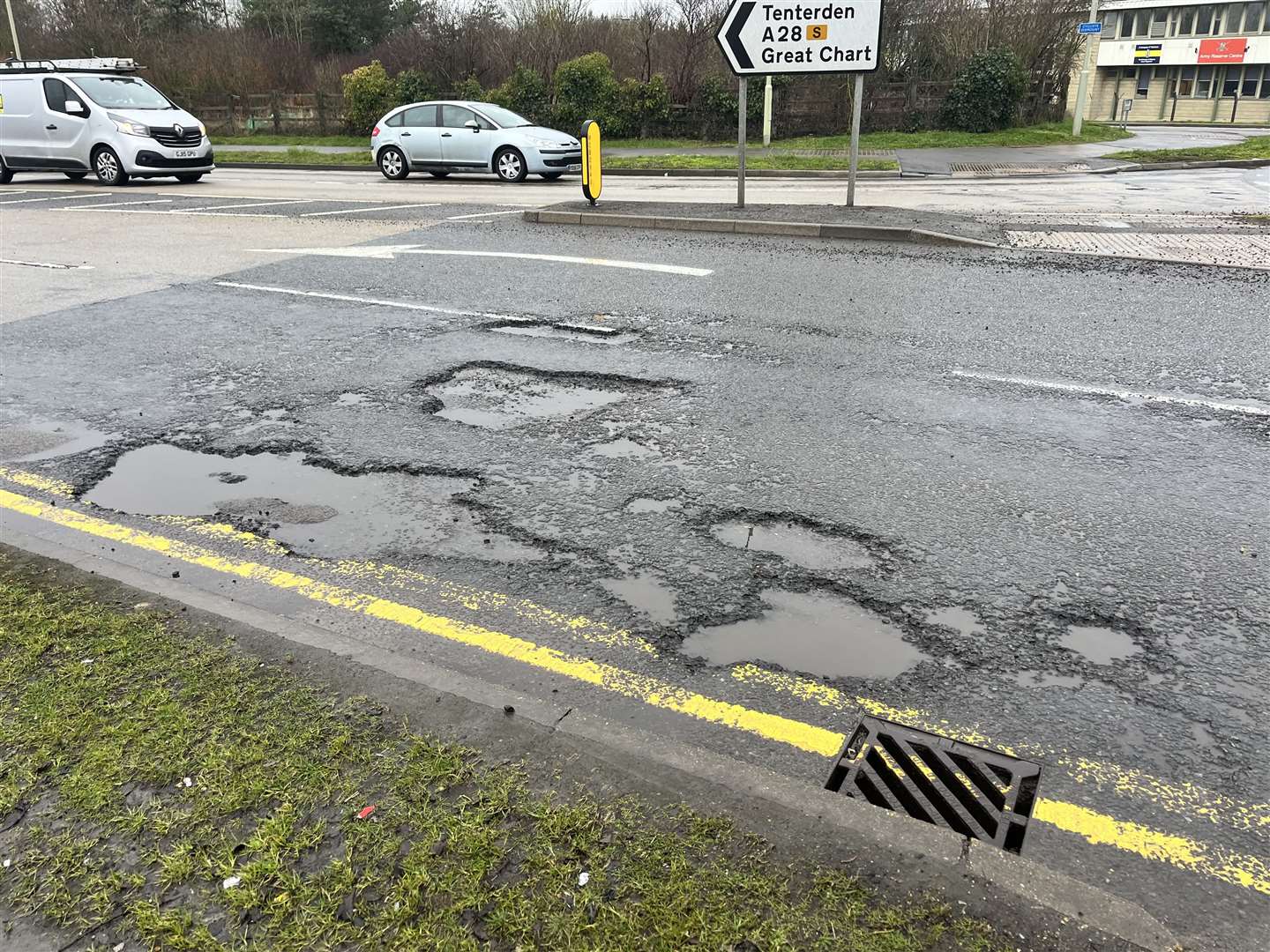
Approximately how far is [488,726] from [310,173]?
2414 centimetres

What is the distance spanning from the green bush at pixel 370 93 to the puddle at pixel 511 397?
28790 mm

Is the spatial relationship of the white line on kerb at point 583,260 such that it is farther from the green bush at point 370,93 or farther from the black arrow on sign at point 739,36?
the green bush at point 370,93

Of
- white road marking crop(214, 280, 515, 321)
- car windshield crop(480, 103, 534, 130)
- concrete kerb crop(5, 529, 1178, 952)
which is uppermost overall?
car windshield crop(480, 103, 534, 130)

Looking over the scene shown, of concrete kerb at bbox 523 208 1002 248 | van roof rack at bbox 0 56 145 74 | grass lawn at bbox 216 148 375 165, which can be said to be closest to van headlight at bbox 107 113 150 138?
van roof rack at bbox 0 56 145 74

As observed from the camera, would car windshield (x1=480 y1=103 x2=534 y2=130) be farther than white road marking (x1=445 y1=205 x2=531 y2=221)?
Yes

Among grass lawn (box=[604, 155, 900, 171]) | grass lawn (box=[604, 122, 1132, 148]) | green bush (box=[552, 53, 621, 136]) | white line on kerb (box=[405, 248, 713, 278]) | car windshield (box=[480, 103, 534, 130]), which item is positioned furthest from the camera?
green bush (box=[552, 53, 621, 136])

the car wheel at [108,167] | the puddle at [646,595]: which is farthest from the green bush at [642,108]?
the puddle at [646,595]

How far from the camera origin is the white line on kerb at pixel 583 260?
387 inches

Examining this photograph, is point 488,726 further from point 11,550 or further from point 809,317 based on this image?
point 809,317

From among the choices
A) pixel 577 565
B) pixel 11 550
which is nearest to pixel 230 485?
pixel 11 550

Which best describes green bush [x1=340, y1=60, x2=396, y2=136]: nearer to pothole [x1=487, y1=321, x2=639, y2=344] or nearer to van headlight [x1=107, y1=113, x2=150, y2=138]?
van headlight [x1=107, y1=113, x2=150, y2=138]

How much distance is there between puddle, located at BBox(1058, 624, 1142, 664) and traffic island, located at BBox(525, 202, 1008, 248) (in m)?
8.49

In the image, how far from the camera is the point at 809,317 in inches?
308

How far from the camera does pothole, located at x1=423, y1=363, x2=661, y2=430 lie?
18.5ft
